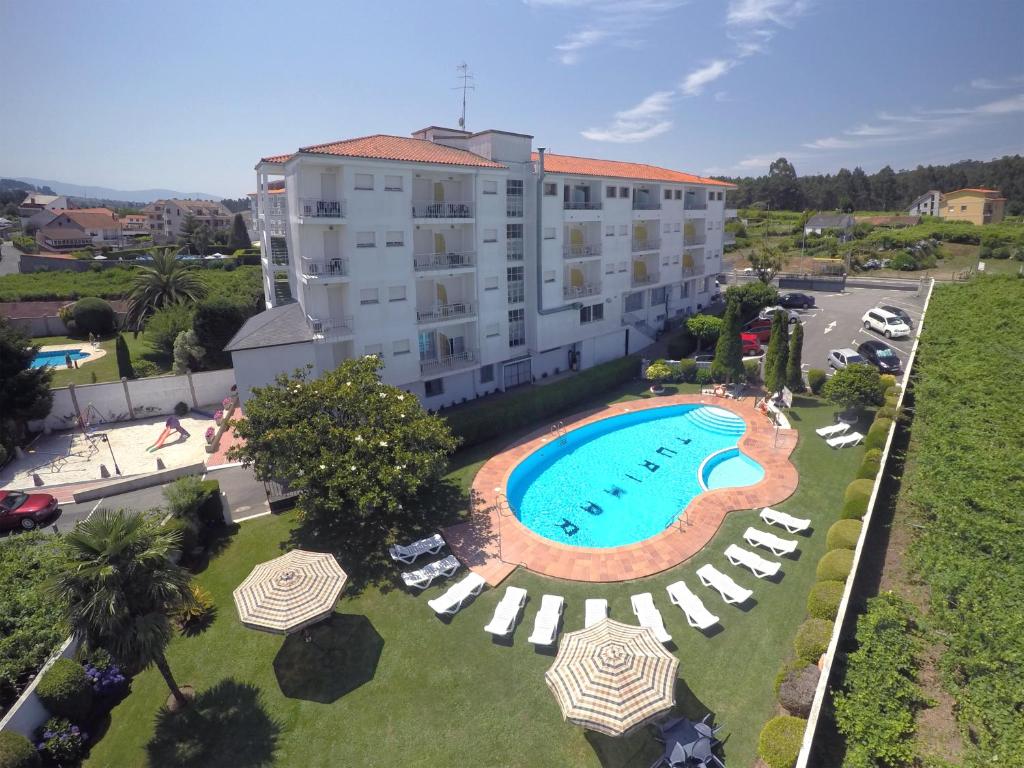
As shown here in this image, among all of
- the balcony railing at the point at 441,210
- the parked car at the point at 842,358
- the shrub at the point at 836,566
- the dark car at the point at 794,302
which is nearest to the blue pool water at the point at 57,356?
the balcony railing at the point at 441,210

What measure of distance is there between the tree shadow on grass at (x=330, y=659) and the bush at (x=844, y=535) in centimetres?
1528

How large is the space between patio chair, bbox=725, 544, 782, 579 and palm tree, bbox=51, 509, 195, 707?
1748cm

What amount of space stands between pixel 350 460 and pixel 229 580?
625cm

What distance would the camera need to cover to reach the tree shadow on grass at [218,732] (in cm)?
1334

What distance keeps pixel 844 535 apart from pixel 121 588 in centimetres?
2127

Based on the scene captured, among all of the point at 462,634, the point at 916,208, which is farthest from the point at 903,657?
the point at 916,208

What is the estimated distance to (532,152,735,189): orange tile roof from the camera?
36.5m

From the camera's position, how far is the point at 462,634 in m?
16.8

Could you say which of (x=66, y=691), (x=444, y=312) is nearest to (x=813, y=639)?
(x=66, y=691)

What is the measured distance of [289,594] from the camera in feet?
51.2

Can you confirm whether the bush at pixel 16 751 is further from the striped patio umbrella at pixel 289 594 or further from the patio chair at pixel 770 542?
the patio chair at pixel 770 542

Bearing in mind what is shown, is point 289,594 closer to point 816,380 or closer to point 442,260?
point 442,260

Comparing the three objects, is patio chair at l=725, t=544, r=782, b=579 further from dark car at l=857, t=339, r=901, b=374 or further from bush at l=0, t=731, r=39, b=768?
dark car at l=857, t=339, r=901, b=374

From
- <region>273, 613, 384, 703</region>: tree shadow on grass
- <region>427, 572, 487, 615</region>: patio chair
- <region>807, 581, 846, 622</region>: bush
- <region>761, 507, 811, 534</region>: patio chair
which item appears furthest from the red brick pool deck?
<region>807, 581, 846, 622</region>: bush
